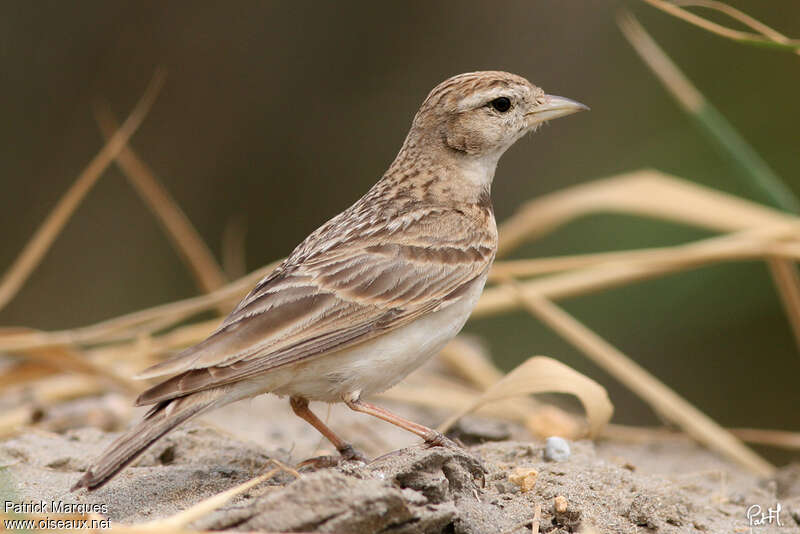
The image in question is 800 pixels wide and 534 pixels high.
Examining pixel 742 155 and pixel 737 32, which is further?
pixel 742 155

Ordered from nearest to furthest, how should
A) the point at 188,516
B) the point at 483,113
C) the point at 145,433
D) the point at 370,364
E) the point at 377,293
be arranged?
the point at 188,516 < the point at 145,433 < the point at 370,364 < the point at 377,293 < the point at 483,113

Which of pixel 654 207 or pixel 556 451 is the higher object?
pixel 654 207

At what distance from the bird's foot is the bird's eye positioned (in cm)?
165

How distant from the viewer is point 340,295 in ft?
13.1

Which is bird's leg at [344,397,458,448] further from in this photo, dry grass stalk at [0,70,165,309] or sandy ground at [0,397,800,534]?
dry grass stalk at [0,70,165,309]

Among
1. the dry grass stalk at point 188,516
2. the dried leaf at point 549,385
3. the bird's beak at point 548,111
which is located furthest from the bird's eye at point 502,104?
the dry grass stalk at point 188,516

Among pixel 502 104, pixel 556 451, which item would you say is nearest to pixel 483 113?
pixel 502 104

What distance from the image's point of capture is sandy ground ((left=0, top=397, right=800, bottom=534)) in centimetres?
297

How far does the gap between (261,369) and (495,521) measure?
2.98 ft

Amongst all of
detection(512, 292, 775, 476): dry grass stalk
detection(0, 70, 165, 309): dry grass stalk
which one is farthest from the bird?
detection(0, 70, 165, 309): dry grass stalk

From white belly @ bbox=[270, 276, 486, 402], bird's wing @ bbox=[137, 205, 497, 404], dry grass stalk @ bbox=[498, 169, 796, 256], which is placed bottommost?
white belly @ bbox=[270, 276, 486, 402]

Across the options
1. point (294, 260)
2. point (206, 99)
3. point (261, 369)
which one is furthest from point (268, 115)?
point (261, 369)

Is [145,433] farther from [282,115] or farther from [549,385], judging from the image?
[282,115]

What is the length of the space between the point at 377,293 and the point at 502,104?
124 cm
